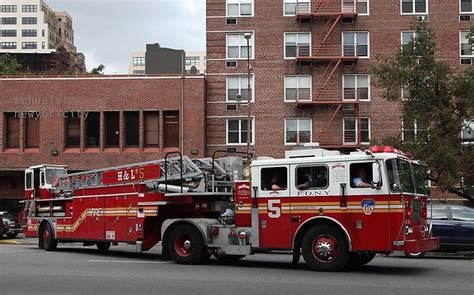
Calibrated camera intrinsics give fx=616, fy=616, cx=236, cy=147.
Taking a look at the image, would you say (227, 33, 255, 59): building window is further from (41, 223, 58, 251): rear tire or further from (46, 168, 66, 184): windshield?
(41, 223, 58, 251): rear tire

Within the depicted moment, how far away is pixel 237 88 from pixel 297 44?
4.68 m

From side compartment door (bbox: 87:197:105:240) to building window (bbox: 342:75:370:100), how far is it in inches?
951

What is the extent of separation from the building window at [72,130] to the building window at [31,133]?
6.33ft

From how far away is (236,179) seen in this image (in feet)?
49.0

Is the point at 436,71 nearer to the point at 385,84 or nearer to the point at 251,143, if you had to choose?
the point at 385,84

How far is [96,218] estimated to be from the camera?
1727cm

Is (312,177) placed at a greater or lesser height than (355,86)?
lesser

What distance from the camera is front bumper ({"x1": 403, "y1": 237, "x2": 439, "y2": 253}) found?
472 inches

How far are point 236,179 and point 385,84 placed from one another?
9.49m

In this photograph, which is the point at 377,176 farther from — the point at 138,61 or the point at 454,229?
the point at 138,61

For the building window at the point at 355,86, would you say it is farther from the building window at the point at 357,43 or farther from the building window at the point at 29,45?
the building window at the point at 29,45

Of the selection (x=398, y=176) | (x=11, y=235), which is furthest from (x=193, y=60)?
(x=398, y=176)

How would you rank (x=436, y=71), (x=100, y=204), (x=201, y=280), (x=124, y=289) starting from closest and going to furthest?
(x=124, y=289) < (x=201, y=280) < (x=100, y=204) < (x=436, y=71)

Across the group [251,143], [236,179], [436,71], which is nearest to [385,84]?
[436,71]
